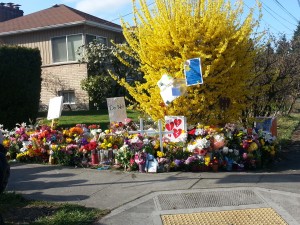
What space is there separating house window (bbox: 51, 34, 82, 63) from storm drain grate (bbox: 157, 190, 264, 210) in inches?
568

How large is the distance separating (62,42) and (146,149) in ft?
44.6

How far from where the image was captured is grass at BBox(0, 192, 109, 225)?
5059 millimetres

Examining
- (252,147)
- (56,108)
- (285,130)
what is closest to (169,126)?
(252,147)

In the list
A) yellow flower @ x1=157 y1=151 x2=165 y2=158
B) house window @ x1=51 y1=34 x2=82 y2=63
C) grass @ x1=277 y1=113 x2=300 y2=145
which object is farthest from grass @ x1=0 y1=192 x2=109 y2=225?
house window @ x1=51 y1=34 x2=82 y2=63

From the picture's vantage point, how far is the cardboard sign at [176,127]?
26.2ft

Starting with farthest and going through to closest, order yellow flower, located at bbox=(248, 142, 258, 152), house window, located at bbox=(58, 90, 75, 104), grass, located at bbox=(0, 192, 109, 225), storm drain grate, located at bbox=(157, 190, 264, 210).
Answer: house window, located at bbox=(58, 90, 75, 104) < yellow flower, located at bbox=(248, 142, 258, 152) < storm drain grate, located at bbox=(157, 190, 264, 210) < grass, located at bbox=(0, 192, 109, 225)

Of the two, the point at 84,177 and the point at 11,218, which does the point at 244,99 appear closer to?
the point at 84,177

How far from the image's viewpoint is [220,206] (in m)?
5.60

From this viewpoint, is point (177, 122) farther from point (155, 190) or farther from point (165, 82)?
point (155, 190)

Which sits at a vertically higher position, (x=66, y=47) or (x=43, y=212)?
(x=66, y=47)

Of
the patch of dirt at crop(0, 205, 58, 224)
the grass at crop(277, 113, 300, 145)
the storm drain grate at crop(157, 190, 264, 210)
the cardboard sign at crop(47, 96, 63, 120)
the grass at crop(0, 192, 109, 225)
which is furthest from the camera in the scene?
the grass at crop(277, 113, 300, 145)

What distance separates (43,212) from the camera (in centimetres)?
543

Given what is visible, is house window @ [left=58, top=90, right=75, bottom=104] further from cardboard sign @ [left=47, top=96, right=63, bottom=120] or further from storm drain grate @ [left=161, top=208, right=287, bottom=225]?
storm drain grate @ [left=161, top=208, right=287, bottom=225]

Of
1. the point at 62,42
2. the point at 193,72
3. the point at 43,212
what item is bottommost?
the point at 43,212
